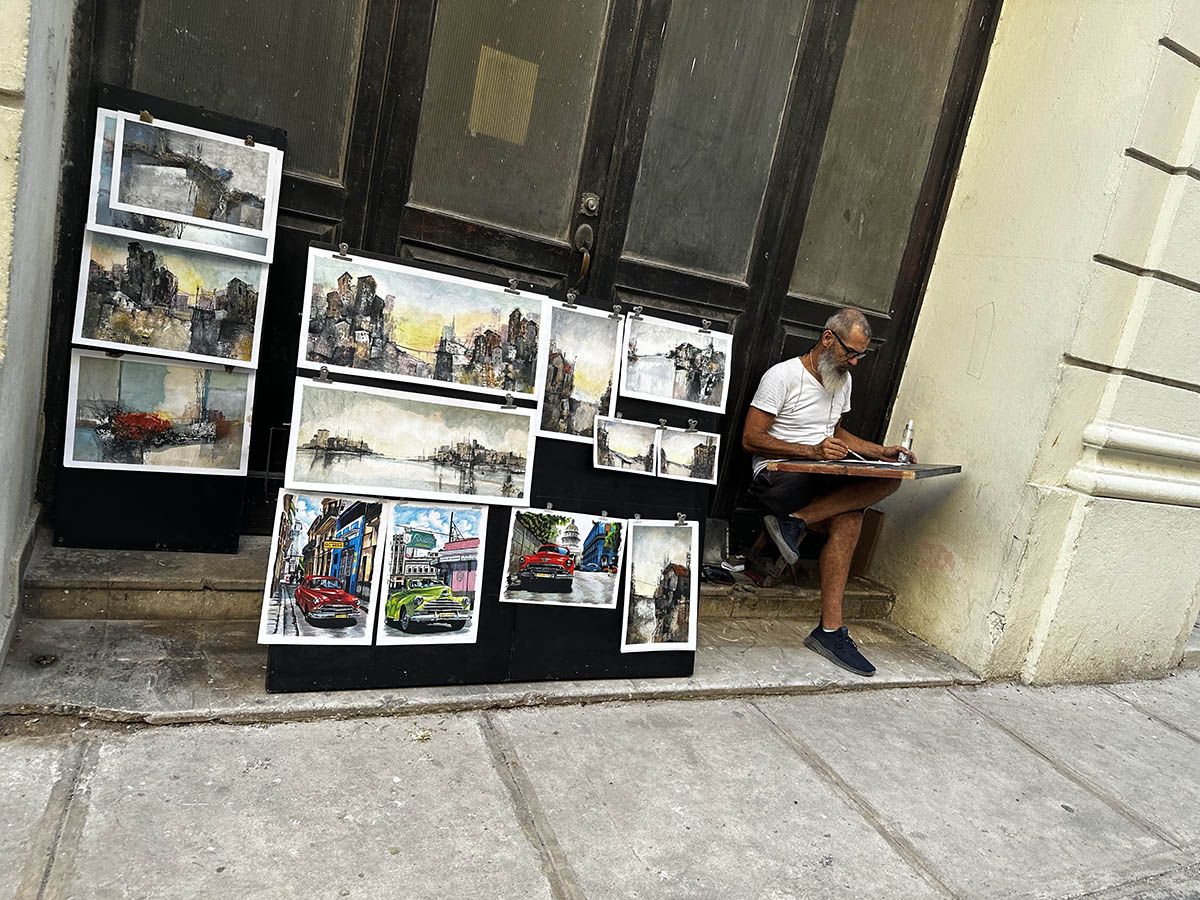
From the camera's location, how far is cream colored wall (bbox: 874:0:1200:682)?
3.62m

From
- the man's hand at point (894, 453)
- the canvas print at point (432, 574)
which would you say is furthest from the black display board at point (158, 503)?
the man's hand at point (894, 453)

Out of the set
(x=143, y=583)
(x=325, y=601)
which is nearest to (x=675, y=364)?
(x=325, y=601)

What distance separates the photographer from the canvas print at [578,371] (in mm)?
2826

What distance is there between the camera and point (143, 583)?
2709 millimetres

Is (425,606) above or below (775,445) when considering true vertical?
below

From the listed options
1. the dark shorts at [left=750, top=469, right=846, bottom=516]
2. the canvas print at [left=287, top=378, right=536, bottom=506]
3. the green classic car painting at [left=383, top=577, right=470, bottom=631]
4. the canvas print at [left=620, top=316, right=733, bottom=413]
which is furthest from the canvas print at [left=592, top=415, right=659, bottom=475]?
the dark shorts at [left=750, top=469, right=846, bottom=516]

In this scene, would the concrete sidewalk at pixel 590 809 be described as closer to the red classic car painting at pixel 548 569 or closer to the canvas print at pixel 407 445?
the red classic car painting at pixel 548 569

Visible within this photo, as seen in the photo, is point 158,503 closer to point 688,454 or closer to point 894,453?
point 688,454

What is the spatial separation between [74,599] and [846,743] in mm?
2729

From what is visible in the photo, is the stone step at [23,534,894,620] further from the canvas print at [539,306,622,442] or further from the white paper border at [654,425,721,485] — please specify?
the white paper border at [654,425,721,485]

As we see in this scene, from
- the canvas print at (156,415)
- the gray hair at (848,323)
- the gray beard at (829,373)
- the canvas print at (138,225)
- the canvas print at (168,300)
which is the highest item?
the gray hair at (848,323)

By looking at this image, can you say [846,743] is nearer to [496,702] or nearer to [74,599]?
[496,702]

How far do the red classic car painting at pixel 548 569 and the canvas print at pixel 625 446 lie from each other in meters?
0.34

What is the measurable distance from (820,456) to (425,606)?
194 centimetres
